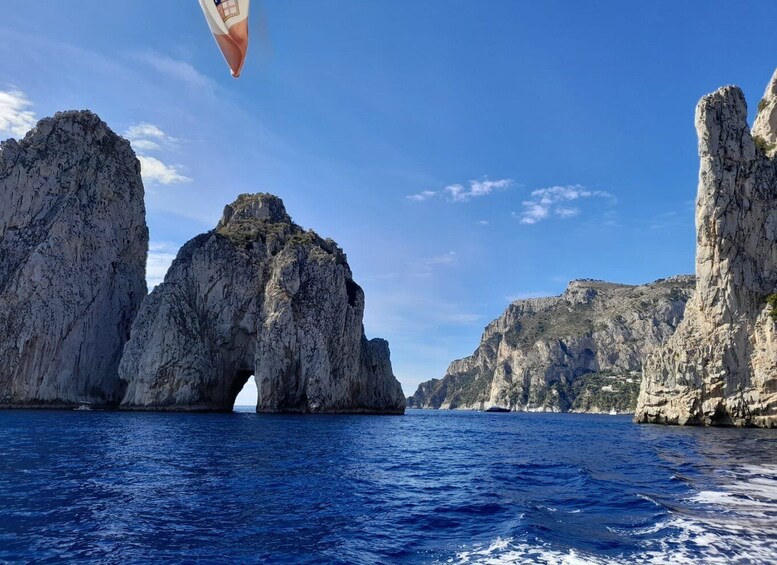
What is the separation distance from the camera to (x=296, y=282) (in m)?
92.4

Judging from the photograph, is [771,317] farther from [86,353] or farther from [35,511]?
[86,353]

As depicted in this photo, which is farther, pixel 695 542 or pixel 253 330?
pixel 253 330

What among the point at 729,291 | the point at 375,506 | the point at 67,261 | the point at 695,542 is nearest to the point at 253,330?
the point at 67,261

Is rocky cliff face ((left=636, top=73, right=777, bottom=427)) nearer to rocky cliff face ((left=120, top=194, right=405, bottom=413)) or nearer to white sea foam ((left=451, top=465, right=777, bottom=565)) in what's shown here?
white sea foam ((left=451, top=465, right=777, bottom=565))

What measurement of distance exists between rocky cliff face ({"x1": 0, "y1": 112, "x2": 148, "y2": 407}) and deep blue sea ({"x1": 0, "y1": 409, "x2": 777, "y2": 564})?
184 ft

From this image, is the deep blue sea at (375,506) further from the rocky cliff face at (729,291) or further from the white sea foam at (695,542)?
the rocky cliff face at (729,291)

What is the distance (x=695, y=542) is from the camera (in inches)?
497

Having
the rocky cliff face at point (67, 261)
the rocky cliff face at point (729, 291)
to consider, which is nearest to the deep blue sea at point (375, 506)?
the rocky cliff face at point (729, 291)

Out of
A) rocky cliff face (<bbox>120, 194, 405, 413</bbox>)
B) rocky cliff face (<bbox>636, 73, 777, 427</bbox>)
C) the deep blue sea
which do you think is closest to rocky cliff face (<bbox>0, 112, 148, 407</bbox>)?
rocky cliff face (<bbox>120, 194, 405, 413</bbox>)

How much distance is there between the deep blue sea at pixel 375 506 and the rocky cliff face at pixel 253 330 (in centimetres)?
5111

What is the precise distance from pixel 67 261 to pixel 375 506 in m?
84.3

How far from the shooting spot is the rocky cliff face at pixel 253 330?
8119 cm

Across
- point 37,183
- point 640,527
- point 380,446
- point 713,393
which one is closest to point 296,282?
point 37,183

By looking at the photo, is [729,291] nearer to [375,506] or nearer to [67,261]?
[375,506]
